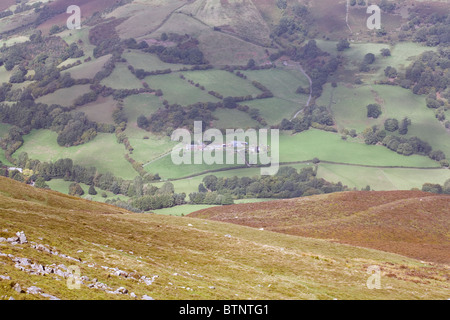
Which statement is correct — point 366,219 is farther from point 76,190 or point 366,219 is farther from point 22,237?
point 76,190

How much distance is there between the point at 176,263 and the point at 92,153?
153037mm

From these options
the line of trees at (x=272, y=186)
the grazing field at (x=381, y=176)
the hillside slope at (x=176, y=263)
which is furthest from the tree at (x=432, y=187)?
the hillside slope at (x=176, y=263)

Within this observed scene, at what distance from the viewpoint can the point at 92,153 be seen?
18438 cm

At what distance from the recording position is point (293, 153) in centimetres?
18725

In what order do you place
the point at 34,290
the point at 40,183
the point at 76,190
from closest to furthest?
the point at 34,290
the point at 40,183
the point at 76,190

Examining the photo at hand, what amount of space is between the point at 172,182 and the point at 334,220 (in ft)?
309

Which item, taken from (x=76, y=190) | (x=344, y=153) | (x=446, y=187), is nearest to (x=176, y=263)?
(x=76, y=190)

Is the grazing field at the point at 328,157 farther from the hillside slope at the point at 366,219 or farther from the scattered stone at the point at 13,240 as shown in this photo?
the scattered stone at the point at 13,240

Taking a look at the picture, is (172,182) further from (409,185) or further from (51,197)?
(51,197)

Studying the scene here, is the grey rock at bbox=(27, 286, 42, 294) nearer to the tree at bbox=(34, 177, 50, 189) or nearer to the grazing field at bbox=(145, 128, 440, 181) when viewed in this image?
the tree at bbox=(34, 177, 50, 189)

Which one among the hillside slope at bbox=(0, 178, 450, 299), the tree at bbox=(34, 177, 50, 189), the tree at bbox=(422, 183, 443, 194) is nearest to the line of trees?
the tree at bbox=(422, 183, 443, 194)

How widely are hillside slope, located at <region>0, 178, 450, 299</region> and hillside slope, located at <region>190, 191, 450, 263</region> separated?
9.80 metres

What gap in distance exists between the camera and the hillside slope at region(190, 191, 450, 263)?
63.7 metres

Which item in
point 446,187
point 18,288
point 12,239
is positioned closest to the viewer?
point 18,288
